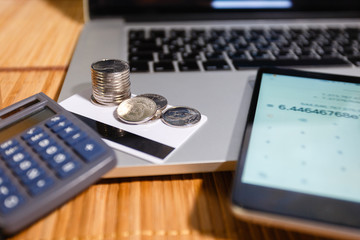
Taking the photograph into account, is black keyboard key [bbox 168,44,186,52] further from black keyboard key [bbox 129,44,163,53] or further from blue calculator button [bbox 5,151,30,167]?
blue calculator button [bbox 5,151,30,167]

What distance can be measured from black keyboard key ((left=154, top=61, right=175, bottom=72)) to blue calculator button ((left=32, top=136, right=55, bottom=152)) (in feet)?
0.73

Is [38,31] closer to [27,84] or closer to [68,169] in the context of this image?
[27,84]

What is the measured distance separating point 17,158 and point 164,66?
0.27 meters

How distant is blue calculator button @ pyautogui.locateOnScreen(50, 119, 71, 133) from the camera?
13.2 inches

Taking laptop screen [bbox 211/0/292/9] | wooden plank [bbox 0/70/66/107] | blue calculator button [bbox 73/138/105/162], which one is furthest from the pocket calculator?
laptop screen [bbox 211/0/292/9]

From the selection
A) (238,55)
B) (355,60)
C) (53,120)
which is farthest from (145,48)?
(355,60)

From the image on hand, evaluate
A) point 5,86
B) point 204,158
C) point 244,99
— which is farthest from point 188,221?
point 5,86

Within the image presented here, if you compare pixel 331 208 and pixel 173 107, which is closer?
pixel 331 208

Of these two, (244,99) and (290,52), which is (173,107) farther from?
(290,52)

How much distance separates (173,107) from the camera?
1.31ft

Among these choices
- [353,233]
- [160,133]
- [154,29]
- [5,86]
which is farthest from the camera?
[154,29]

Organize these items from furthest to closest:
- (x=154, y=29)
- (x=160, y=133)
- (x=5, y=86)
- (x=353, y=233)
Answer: (x=154, y=29), (x=5, y=86), (x=160, y=133), (x=353, y=233)

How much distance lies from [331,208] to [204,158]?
123 mm

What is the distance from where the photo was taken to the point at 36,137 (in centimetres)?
33
